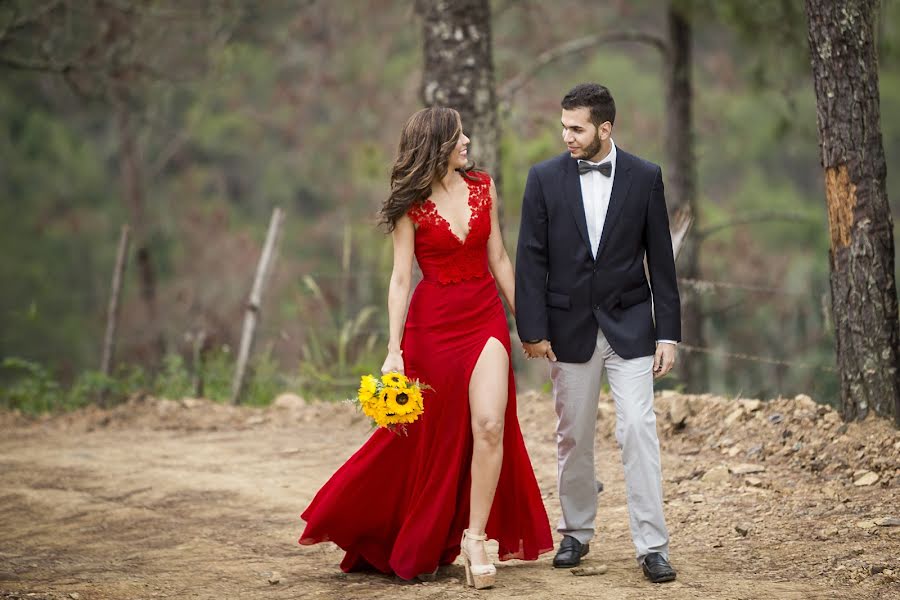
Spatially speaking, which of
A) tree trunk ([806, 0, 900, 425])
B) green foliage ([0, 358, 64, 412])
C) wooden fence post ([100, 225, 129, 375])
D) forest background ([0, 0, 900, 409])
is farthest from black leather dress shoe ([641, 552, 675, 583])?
forest background ([0, 0, 900, 409])

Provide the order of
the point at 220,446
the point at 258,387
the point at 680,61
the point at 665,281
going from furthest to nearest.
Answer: the point at 680,61 → the point at 258,387 → the point at 220,446 → the point at 665,281

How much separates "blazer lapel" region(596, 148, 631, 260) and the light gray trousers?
45cm

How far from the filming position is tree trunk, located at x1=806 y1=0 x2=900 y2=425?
22.6 feet

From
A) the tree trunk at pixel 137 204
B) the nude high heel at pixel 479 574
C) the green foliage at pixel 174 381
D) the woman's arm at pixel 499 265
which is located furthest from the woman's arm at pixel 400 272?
the tree trunk at pixel 137 204

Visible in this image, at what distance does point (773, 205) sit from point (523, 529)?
2286cm

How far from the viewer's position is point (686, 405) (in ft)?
27.4

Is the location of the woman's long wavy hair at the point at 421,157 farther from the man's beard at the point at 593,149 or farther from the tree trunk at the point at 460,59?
the tree trunk at the point at 460,59

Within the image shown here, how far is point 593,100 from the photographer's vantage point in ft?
16.9

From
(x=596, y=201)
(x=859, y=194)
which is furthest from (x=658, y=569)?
(x=859, y=194)

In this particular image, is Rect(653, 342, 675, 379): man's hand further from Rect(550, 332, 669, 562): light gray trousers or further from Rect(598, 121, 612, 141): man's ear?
Rect(598, 121, 612, 141): man's ear


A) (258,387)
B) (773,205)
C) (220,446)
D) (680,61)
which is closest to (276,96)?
(773,205)

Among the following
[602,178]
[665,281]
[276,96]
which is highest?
[276,96]

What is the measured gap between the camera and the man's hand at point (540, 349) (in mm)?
5316

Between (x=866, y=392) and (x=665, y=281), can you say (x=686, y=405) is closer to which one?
(x=866, y=392)
